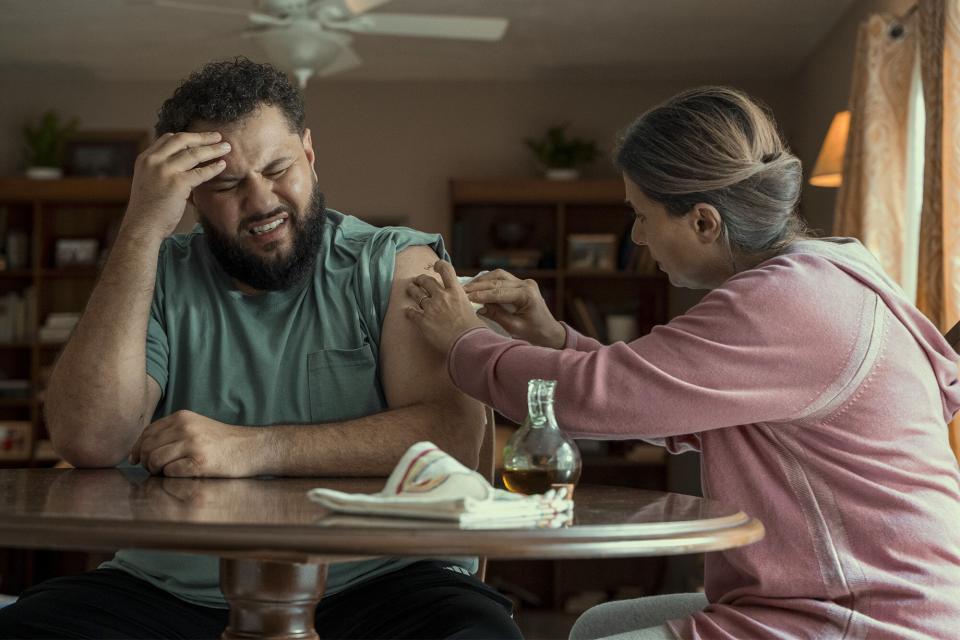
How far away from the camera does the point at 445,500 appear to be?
1150mm

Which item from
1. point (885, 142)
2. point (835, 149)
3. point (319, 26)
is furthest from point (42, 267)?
point (885, 142)

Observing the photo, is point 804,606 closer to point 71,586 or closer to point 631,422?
point 631,422

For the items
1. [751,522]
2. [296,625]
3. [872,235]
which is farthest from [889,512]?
[872,235]

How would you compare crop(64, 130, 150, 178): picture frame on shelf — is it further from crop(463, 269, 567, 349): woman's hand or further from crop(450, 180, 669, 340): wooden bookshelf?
crop(463, 269, 567, 349): woman's hand

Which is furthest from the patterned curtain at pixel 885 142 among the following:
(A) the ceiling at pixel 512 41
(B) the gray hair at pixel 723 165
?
(B) the gray hair at pixel 723 165

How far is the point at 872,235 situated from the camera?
4.25 meters

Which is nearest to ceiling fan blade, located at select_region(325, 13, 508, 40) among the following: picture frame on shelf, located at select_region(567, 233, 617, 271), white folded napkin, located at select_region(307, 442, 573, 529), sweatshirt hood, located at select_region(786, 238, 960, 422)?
picture frame on shelf, located at select_region(567, 233, 617, 271)

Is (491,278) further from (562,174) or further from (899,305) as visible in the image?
(562,174)

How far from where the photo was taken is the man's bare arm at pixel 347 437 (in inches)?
64.1

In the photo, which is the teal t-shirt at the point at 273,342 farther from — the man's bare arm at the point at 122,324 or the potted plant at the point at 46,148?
the potted plant at the point at 46,148

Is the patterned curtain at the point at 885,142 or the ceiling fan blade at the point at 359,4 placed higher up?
the ceiling fan blade at the point at 359,4

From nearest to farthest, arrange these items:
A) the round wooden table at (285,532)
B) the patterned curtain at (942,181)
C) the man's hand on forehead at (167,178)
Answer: the round wooden table at (285,532) < the man's hand on forehead at (167,178) < the patterned curtain at (942,181)

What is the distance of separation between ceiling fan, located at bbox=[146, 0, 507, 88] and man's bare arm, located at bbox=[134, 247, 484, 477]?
2552 mm

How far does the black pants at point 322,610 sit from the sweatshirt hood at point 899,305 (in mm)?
648
